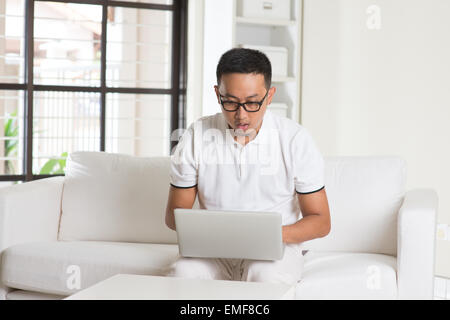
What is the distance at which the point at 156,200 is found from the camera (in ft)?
8.44

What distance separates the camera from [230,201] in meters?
2.00

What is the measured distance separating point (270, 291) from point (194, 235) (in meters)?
0.30

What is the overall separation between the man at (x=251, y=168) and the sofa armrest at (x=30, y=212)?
71cm

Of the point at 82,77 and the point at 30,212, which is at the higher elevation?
the point at 82,77

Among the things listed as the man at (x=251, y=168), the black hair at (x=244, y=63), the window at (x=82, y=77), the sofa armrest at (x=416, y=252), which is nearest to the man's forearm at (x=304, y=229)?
the man at (x=251, y=168)

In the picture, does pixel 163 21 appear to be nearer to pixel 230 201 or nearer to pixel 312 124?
pixel 312 124

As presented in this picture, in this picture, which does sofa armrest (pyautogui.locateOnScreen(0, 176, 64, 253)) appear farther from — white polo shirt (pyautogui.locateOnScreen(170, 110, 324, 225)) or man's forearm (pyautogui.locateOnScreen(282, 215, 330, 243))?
man's forearm (pyautogui.locateOnScreen(282, 215, 330, 243))

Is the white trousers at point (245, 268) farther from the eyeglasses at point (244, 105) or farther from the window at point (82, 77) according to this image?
the window at point (82, 77)

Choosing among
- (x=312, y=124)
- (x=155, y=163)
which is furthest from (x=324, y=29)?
(x=155, y=163)

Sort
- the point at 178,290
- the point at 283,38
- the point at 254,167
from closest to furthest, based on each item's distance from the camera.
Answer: the point at 178,290
the point at 254,167
the point at 283,38

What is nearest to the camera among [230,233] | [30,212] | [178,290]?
[178,290]

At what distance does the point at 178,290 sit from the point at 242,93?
0.62 metres

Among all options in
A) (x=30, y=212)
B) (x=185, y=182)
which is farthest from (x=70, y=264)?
(x=185, y=182)

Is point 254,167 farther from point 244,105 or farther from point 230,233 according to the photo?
point 230,233
